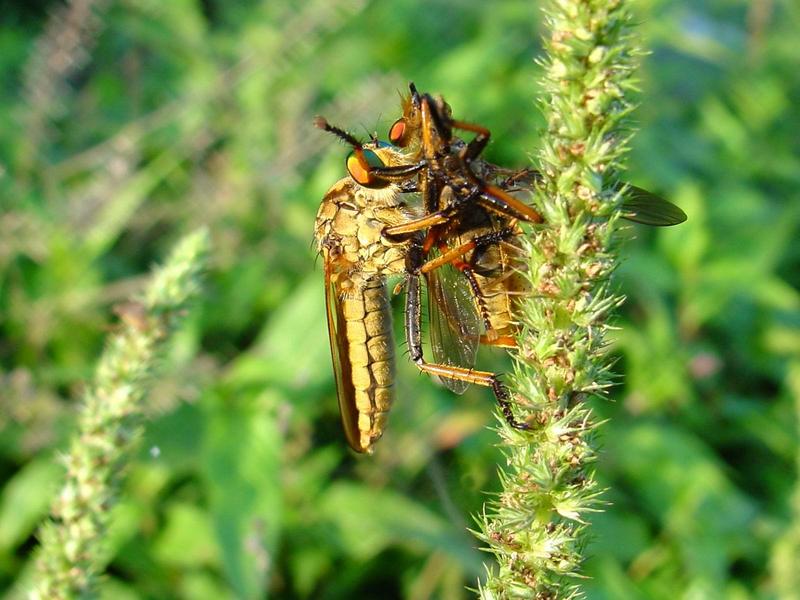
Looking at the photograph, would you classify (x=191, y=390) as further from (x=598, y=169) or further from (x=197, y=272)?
(x=598, y=169)

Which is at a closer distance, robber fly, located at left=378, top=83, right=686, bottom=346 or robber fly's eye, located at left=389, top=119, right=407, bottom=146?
robber fly, located at left=378, top=83, right=686, bottom=346

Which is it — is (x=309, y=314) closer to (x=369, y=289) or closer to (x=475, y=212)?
(x=369, y=289)

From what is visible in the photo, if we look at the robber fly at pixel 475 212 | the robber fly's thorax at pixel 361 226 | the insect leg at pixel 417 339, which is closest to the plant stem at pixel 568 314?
the robber fly at pixel 475 212

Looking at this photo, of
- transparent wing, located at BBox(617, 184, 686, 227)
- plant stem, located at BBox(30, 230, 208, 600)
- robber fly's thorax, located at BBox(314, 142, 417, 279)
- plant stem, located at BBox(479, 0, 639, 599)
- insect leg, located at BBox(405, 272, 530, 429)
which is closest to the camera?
plant stem, located at BBox(479, 0, 639, 599)

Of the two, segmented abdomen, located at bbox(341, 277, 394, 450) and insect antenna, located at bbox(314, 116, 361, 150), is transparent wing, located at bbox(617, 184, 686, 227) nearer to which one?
insect antenna, located at bbox(314, 116, 361, 150)

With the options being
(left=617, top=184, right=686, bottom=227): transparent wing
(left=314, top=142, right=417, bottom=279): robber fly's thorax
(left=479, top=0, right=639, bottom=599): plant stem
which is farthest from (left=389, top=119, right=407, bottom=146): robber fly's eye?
(left=479, top=0, right=639, bottom=599): plant stem

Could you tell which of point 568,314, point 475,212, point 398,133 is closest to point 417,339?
point 475,212
